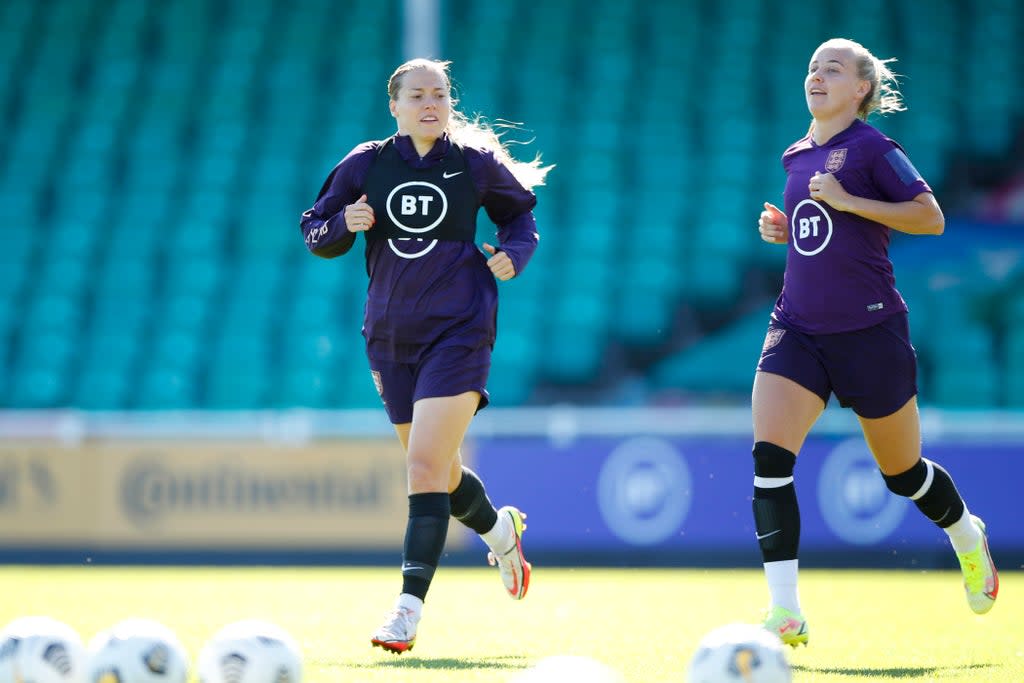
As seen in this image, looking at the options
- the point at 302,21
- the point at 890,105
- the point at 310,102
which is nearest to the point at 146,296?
the point at 310,102

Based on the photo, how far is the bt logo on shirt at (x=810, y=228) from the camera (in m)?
6.08

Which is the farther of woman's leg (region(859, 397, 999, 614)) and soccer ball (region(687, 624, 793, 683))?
woman's leg (region(859, 397, 999, 614))

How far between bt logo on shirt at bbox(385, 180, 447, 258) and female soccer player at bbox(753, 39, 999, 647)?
4.57ft

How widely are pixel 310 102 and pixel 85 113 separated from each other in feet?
8.51

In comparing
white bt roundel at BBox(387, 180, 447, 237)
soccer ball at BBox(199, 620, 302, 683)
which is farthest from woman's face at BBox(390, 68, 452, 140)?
soccer ball at BBox(199, 620, 302, 683)

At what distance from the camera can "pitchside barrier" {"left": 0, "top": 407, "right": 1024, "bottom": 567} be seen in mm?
11086

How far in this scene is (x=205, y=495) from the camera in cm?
1179

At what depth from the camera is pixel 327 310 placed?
14641 millimetres

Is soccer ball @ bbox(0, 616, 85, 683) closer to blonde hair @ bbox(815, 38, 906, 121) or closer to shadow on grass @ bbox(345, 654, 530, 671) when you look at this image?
shadow on grass @ bbox(345, 654, 530, 671)

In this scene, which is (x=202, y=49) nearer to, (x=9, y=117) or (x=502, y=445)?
(x=9, y=117)

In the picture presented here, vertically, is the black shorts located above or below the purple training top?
below

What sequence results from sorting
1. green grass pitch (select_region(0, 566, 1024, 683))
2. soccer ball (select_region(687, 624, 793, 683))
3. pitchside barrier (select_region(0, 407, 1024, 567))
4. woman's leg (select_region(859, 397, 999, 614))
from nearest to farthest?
1. soccer ball (select_region(687, 624, 793, 683))
2. green grass pitch (select_region(0, 566, 1024, 683))
3. woman's leg (select_region(859, 397, 999, 614))
4. pitchside barrier (select_region(0, 407, 1024, 567))

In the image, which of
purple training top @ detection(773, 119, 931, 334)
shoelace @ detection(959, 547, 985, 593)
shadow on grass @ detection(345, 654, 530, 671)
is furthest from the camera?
shoelace @ detection(959, 547, 985, 593)

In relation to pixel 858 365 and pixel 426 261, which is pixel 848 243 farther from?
pixel 426 261
